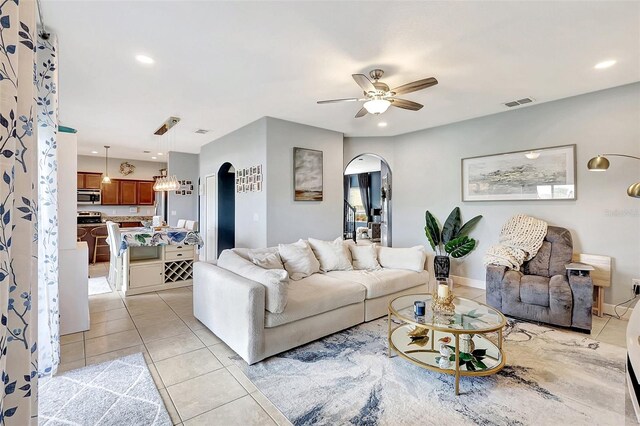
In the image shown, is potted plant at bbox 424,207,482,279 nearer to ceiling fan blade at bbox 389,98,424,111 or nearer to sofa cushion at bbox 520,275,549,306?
sofa cushion at bbox 520,275,549,306

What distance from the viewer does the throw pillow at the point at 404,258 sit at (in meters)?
3.82

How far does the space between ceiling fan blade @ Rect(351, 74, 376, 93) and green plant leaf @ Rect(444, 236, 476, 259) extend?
3.03 metres

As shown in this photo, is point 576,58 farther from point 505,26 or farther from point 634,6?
point 505,26

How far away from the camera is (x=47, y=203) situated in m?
2.40

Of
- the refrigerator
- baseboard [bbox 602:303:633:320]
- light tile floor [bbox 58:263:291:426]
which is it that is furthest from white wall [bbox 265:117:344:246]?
the refrigerator

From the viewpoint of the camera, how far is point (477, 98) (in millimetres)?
3889

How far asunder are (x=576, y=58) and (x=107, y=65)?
455 cm

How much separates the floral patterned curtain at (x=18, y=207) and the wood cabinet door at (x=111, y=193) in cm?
926

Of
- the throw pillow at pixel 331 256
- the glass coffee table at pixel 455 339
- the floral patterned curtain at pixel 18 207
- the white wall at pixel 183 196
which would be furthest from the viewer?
the white wall at pixel 183 196

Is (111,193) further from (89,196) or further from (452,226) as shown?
(452,226)

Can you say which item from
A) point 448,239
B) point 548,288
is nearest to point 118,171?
point 448,239

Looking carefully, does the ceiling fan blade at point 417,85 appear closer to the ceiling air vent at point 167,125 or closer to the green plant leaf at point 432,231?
the green plant leaf at point 432,231

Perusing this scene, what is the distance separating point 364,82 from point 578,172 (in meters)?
3.20

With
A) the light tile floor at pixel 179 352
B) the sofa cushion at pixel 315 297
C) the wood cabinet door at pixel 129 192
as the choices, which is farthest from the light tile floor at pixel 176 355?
the wood cabinet door at pixel 129 192
